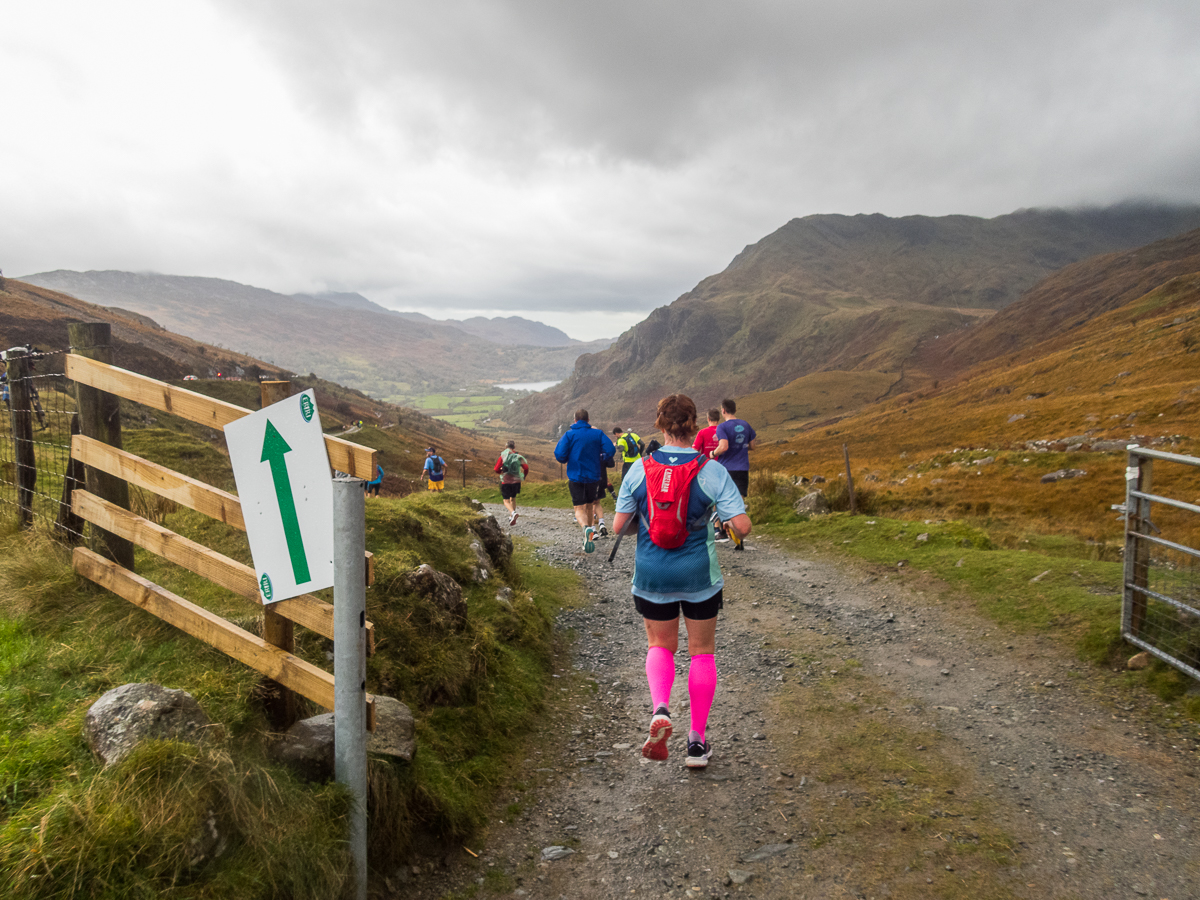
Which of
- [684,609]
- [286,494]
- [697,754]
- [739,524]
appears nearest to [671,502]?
[739,524]

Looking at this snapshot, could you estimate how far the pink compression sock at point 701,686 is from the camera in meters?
4.93

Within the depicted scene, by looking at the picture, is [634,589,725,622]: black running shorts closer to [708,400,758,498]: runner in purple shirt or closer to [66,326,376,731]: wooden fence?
[66,326,376,731]: wooden fence

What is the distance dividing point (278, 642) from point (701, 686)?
293cm

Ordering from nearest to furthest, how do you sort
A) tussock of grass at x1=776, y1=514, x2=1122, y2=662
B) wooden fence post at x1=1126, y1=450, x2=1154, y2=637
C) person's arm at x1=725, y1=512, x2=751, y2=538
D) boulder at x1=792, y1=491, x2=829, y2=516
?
1. person's arm at x1=725, y1=512, x2=751, y2=538
2. wooden fence post at x1=1126, y1=450, x2=1154, y2=637
3. tussock of grass at x1=776, y1=514, x2=1122, y2=662
4. boulder at x1=792, y1=491, x2=829, y2=516

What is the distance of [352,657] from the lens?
318 centimetres

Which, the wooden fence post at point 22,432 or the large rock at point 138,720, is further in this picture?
the wooden fence post at point 22,432

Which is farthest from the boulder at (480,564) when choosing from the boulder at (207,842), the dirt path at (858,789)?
the boulder at (207,842)

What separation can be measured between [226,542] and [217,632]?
126 inches

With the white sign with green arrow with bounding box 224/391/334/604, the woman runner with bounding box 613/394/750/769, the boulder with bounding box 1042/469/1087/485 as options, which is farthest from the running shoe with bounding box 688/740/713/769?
the boulder with bounding box 1042/469/1087/485

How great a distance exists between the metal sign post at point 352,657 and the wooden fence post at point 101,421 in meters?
Answer: 2.46

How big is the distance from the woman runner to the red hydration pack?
59 mm

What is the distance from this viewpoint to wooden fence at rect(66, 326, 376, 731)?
3.44m

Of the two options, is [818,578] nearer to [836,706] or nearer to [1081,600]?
[1081,600]

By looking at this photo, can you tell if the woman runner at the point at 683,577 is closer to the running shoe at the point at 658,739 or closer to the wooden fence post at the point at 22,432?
the running shoe at the point at 658,739
